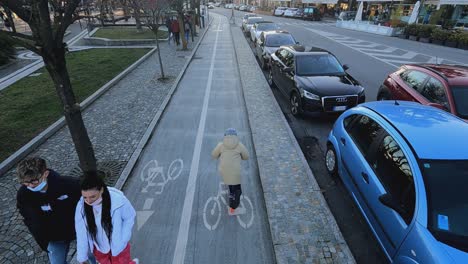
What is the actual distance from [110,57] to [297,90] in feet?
39.2

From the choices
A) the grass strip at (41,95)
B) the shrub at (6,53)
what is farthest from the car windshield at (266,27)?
the shrub at (6,53)

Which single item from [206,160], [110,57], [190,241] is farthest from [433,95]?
[110,57]

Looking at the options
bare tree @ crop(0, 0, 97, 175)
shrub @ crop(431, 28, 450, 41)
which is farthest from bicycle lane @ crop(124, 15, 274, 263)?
shrub @ crop(431, 28, 450, 41)

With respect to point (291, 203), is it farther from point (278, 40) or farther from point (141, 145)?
point (278, 40)

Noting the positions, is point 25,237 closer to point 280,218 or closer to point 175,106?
point 280,218

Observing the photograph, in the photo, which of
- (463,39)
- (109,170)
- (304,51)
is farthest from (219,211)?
(463,39)

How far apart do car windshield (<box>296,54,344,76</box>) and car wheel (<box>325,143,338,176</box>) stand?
3475mm

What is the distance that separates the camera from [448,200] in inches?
121

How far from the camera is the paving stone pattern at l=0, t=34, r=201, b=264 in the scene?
13.8ft

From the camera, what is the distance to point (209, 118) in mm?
8438

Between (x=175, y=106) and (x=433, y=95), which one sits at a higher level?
(x=433, y=95)

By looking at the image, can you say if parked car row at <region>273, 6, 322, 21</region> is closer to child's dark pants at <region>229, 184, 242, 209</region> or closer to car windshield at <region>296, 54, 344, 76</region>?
car windshield at <region>296, 54, 344, 76</region>

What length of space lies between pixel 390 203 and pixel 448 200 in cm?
56

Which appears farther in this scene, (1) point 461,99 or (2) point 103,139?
(2) point 103,139
